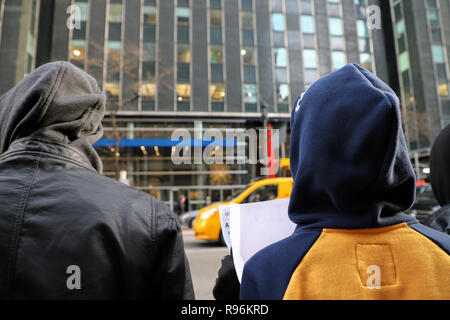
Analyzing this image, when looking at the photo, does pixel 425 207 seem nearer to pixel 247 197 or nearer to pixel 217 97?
pixel 247 197

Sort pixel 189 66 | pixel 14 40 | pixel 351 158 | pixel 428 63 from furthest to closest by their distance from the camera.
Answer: pixel 428 63, pixel 189 66, pixel 14 40, pixel 351 158

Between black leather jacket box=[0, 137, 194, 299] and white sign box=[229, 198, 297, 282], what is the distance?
0.23 metres

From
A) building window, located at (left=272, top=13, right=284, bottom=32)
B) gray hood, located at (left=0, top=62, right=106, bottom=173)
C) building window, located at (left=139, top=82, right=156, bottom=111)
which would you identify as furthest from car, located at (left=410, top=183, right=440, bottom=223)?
building window, located at (left=272, top=13, right=284, bottom=32)

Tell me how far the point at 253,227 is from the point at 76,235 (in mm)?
685

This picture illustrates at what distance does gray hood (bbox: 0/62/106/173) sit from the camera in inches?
50.8

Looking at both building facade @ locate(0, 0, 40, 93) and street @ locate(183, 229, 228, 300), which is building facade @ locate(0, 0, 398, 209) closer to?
building facade @ locate(0, 0, 40, 93)

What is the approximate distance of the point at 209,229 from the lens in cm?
957

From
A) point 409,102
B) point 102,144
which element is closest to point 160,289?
point 102,144

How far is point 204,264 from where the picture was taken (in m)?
7.48

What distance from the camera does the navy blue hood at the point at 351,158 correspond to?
982 mm

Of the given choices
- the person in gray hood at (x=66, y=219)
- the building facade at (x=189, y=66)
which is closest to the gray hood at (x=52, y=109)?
the person in gray hood at (x=66, y=219)

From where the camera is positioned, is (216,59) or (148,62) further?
(216,59)

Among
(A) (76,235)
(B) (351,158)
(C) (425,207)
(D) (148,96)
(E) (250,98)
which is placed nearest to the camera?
(B) (351,158)

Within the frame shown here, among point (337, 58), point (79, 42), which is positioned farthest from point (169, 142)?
point (337, 58)
